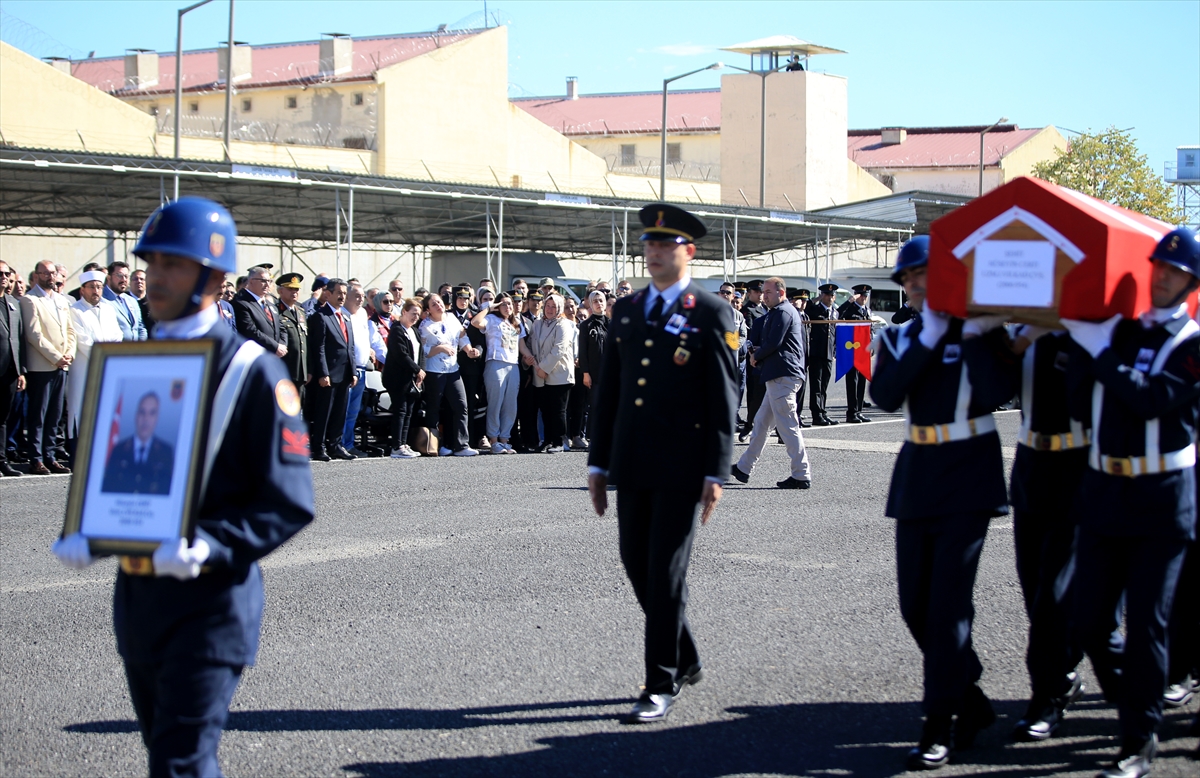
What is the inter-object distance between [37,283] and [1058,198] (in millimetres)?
10572

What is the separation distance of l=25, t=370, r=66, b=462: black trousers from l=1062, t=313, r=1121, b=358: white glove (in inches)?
402

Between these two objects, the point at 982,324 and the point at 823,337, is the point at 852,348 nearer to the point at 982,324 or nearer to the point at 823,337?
the point at 823,337

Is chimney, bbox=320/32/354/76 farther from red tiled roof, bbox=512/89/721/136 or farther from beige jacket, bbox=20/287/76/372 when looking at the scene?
beige jacket, bbox=20/287/76/372

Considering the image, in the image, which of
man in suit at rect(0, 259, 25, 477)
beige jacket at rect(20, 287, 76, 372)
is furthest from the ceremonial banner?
man in suit at rect(0, 259, 25, 477)

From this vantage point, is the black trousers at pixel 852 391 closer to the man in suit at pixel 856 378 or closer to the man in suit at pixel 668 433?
the man in suit at pixel 856 378

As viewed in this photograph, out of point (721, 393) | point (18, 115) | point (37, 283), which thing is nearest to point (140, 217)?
point (18, 115)

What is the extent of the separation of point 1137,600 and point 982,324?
3.61 feet

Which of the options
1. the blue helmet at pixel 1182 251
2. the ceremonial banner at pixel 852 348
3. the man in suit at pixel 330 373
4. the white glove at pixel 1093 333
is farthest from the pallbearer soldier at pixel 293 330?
the blue helmet at pixel 1182 251

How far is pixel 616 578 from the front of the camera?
751 cm

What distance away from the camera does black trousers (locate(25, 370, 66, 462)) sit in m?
11.8

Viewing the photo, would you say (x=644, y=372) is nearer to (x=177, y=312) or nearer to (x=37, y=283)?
(x=177, y=312)

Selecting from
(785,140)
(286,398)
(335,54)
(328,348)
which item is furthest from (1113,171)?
(286,398)

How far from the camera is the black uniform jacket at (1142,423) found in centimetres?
425

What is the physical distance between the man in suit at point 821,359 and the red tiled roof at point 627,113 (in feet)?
166
